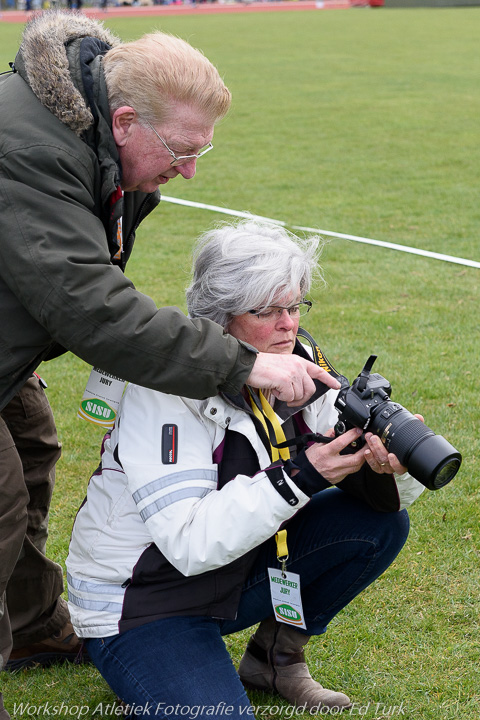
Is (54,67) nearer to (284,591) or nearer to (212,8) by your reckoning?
(284,591)

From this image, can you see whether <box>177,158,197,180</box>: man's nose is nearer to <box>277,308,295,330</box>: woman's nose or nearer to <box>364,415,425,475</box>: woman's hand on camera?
<box>277,308,295,330</box>: woman's nose

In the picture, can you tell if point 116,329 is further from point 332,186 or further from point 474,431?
point 332,186

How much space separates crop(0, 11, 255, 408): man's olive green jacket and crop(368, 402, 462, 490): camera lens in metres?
0.41

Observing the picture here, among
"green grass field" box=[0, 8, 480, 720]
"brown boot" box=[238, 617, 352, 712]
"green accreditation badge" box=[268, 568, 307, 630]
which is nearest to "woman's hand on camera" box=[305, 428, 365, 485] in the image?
"green accreditation badge" box=[268, 568, 307, 630]

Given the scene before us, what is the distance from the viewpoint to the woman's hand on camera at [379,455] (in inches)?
99.6

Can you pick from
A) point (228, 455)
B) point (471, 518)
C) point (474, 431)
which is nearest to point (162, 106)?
point (228, 455)

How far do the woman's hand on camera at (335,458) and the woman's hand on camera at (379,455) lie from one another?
0.03m

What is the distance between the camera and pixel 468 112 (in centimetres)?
1631

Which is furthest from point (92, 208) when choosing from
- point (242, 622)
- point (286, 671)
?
point (286, 671)

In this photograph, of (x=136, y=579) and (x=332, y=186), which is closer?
(x=136, y=579)

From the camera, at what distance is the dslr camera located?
7.95 feet

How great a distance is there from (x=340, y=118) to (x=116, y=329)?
14.5 m

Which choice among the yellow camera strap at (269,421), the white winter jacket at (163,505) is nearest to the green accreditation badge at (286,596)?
the white winter jacket at (163,505)

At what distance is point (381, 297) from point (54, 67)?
15.6 ft
